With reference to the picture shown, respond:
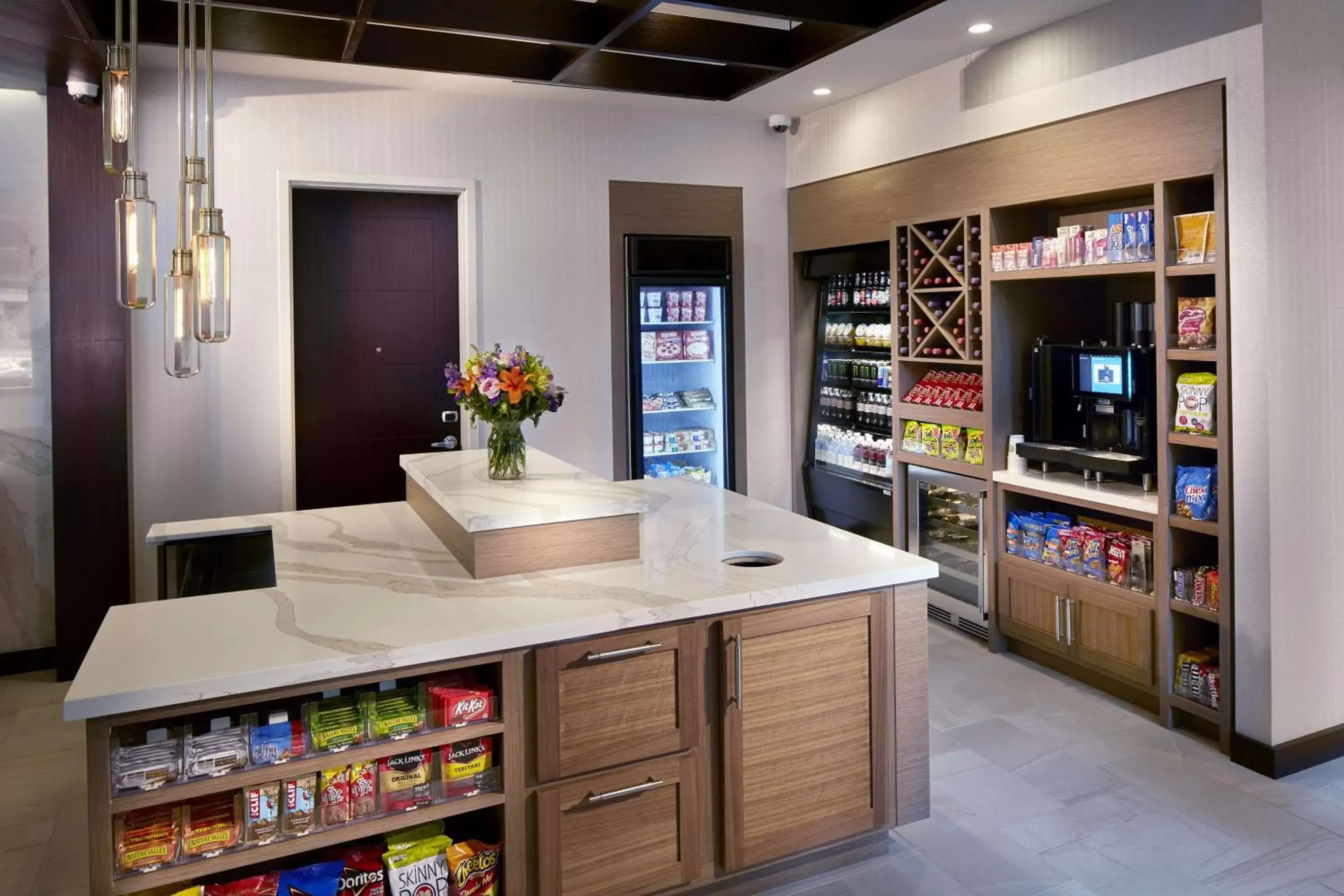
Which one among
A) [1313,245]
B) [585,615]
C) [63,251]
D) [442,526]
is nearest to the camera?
[585,615]

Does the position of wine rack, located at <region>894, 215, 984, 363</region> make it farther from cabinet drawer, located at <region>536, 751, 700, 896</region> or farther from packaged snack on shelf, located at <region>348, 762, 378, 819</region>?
packaged snack on shelf, located at <region>348, 762, 378, 819</region>

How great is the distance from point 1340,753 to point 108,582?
5030 mm

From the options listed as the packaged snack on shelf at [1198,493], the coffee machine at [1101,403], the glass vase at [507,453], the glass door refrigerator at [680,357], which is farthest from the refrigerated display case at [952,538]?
the glass vase at [507,453]

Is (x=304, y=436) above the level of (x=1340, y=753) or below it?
above

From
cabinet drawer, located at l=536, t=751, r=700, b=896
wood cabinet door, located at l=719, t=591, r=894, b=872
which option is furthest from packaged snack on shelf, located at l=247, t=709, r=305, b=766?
wood cabinet door, located at l=719, t=591, r=894, b=872

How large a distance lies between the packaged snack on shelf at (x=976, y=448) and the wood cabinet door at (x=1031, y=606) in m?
0.47

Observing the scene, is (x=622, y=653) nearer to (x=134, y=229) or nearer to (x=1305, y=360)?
(x=134, y=229)

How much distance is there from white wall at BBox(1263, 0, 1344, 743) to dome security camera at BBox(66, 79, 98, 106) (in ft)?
14.7

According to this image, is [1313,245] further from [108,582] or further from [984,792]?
[108,582]

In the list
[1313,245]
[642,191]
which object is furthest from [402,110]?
[1313,245]

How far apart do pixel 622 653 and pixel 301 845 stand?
2.58 feet

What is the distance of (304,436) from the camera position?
480 centimetres

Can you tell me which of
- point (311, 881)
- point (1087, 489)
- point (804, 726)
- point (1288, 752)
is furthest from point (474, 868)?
point (1087, 489)

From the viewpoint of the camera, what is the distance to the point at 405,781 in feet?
6.97
